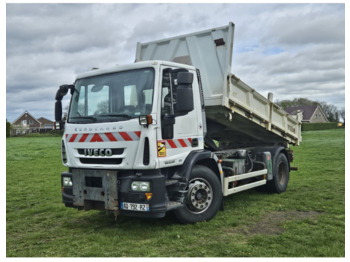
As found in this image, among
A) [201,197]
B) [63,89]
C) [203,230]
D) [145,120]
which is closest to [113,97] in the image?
[145,120]

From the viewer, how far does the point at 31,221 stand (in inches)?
271

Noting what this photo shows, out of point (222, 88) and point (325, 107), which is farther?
point (325, 107)

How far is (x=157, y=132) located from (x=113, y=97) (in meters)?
1.02

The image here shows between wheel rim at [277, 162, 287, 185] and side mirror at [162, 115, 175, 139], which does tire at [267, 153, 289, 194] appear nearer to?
wheel rim at [277, 162, 287, 185]

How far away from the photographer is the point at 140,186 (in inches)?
207

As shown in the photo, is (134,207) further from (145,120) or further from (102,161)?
(145,120)

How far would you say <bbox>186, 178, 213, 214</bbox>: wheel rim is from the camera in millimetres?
5883

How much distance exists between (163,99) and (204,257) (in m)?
2.45

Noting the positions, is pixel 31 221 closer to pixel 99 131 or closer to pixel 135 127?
pixel 99 131

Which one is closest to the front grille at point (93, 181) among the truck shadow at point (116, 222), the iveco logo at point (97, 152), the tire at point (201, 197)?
the iveco logo at point (97, 152)

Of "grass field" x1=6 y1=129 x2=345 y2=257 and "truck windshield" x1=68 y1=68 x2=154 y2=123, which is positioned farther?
"truck windshield" x1=68 y1=68 x2=154 y2=123

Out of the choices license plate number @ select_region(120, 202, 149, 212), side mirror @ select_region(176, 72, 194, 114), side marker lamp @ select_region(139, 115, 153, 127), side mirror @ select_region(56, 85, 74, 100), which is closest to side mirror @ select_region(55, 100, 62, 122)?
side mirror @ select_region(56, 85, 74, 100)

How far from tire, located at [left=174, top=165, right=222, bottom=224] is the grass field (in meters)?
0.16

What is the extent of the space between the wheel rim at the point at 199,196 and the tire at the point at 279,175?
9.79 ft
